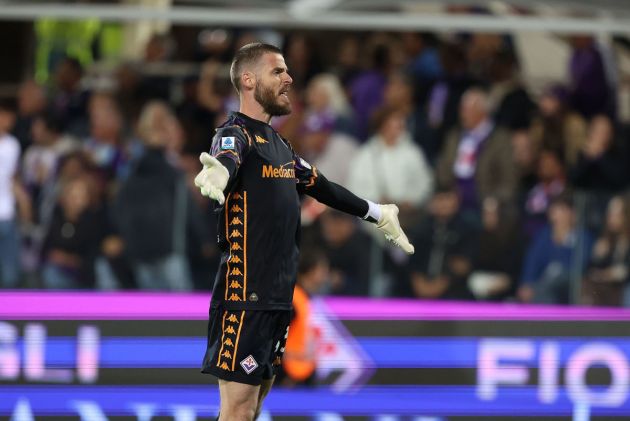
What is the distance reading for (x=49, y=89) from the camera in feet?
48.7

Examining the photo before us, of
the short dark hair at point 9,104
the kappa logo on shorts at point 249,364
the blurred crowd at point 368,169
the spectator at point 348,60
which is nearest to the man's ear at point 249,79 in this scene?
the kappa logo on shorts at point 249,364

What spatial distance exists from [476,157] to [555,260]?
5.15 ft

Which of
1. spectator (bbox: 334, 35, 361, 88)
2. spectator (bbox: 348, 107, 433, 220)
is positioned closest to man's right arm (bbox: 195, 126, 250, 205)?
spectator (bbox: 348, 107, 433, 220)

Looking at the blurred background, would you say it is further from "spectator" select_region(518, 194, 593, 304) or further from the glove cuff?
the glove cuff

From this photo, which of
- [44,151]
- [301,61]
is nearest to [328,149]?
[301,61]

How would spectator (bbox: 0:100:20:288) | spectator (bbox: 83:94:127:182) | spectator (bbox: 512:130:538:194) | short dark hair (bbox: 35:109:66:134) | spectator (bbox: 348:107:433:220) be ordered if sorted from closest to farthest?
1. spectator (bbox: 0:100:20:288)
2. spectator (bbox: 348:107:433:220)
3. spectator (bbox: 512:130:538:194)
4. spectator (bbox: 83:94:127:182)
5. short dark hair (bbox: 35:109:66:134)

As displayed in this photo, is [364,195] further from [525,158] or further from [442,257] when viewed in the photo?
[525,158]

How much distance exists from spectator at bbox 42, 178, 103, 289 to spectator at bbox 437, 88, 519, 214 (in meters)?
3.12

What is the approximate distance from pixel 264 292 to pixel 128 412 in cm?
343

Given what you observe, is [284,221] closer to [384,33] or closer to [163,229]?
[163,229]

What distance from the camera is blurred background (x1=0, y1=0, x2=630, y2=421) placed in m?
9.43

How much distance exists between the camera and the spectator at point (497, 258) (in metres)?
11.4

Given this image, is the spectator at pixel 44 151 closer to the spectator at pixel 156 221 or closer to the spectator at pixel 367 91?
the spectator at pixel 156 221

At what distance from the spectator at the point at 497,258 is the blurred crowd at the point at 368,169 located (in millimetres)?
12
